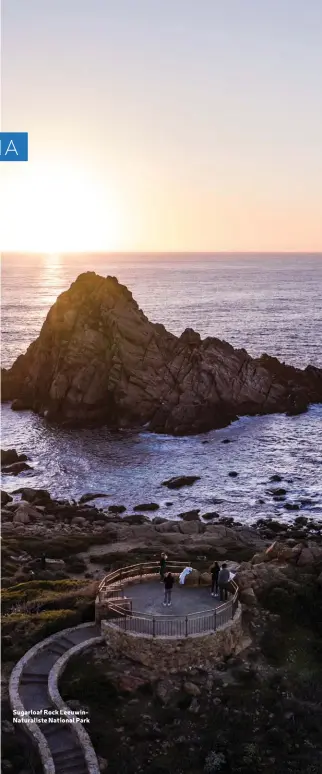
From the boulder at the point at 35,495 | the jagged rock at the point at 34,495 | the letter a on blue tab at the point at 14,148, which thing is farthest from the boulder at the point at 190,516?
the letter a on blue tab at the point at 14,148

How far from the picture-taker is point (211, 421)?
266 feet

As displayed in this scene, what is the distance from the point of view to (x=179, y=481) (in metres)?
63.7

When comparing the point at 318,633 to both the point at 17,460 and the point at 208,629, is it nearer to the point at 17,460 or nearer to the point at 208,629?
the point at 208,629

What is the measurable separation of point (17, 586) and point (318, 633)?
1674 centimetres

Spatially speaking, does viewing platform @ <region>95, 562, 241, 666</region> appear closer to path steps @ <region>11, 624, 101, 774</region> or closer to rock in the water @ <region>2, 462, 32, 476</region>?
path steps @ <region>11, 624, 101, 774</region>

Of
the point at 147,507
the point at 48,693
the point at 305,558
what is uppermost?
the point at 305,558

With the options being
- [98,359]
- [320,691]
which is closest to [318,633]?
[320,691]

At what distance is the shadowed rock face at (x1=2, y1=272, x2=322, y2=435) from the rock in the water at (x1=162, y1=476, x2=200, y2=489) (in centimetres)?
1485

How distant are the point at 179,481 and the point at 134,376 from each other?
24929 millimetres

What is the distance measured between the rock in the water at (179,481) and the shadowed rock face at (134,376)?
14.8 m

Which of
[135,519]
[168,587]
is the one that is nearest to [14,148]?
[168,587]

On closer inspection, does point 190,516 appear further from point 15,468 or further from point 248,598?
point 248,598

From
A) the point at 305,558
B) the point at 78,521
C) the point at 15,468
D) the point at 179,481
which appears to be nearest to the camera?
the point at 305,558

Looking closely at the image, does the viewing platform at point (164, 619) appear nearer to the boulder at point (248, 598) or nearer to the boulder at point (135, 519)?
the boulder at point (248, 598)
